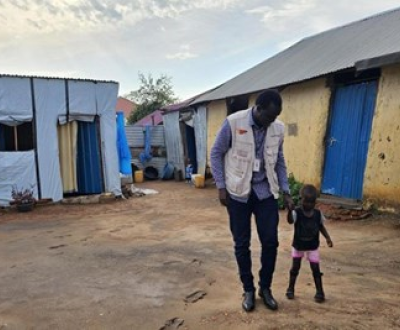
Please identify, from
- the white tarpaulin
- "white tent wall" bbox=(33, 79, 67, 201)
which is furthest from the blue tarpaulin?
the white tarpaulin

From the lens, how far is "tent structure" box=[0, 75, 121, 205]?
371 inches

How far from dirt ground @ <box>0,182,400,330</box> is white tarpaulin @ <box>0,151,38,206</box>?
211cm

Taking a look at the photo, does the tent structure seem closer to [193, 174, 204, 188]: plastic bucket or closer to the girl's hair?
[193, 174, 204, 188]: plastic bucket

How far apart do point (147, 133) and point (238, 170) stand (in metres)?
13.6

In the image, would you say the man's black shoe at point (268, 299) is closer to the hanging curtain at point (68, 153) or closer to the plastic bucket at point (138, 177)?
the hanging curtain at point (68, 153)

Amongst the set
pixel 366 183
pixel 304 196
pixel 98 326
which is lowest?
pixel 98 326

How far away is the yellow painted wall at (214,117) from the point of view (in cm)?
1312

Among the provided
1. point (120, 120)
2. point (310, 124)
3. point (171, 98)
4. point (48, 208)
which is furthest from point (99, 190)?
point (171, 98)

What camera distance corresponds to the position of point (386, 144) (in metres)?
Answer: 7.15

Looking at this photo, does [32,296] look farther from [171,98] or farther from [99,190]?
[171,98]

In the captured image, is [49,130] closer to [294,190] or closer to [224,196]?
[294,190]

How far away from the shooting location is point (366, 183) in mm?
7512

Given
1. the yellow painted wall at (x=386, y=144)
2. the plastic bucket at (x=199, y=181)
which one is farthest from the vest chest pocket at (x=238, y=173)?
the plastic bucket at (x=199, y=181)

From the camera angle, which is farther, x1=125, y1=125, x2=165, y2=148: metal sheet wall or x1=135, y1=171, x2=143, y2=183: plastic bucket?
x1=125, y1=125, x2=165, y2=148: metal sheet wall
